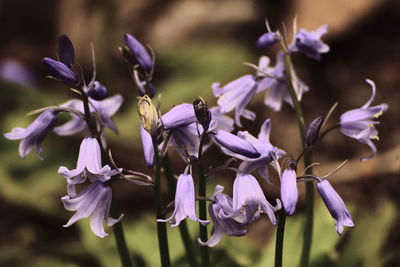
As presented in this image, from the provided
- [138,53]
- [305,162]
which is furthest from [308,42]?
[138,53]

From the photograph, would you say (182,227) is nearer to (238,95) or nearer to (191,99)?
(238,95)

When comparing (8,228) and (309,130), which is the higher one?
(309,130)

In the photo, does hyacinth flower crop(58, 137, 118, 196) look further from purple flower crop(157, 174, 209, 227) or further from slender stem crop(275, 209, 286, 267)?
slender stem crop(275, 209, 286, 267)

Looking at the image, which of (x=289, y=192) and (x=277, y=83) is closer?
(x=289, y=192)

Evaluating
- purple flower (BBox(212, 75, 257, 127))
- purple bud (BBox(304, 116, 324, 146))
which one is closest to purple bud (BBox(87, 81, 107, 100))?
purple flower (BBox(212, 75, 257, 127))

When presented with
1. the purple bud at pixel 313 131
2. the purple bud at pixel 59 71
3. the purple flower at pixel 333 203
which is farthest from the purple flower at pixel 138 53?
the purple flower at pixel 333 203

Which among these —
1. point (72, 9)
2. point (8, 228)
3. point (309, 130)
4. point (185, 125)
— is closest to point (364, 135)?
point (309, 130)

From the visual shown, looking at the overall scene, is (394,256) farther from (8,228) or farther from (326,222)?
(8,228)
